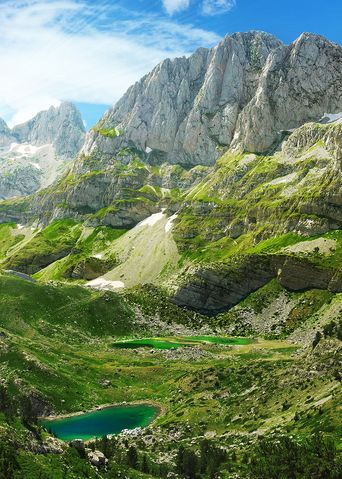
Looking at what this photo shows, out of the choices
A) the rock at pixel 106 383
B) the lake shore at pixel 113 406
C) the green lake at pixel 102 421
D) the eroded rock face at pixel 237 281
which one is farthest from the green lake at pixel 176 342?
the green lake at pixel 102 421

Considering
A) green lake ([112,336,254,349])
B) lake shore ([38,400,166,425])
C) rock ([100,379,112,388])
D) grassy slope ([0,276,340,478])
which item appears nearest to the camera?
grassy slope ([0,276,340,478])

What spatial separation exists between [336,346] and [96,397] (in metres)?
46.9

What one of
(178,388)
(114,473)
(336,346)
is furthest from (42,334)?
(114,473)

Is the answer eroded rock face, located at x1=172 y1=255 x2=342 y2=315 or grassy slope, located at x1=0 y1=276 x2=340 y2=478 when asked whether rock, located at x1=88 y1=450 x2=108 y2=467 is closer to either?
grassy slope, located at x1=0 y1=276 x2=340 y2=478

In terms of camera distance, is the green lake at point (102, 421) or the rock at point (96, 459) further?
the green lake at point (102, 421)

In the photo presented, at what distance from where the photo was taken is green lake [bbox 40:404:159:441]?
280ft

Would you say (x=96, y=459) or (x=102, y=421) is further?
(x=102, y=421)

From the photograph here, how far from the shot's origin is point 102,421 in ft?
301

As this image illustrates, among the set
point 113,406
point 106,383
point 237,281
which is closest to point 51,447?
point 113,406

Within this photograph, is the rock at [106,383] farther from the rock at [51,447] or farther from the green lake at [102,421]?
the rock at [51,447]

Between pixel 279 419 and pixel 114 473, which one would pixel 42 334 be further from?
pixel 114 473

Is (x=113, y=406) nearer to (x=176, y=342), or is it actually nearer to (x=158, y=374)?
(x=158, y=374)

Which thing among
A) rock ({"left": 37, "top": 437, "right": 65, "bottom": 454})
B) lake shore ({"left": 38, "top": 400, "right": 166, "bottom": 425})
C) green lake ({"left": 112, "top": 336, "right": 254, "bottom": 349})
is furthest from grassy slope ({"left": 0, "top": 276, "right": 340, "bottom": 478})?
green lake ({"left": 112, "top": 336, "right": 254, "bottom": 349})

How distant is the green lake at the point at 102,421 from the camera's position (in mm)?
85406
